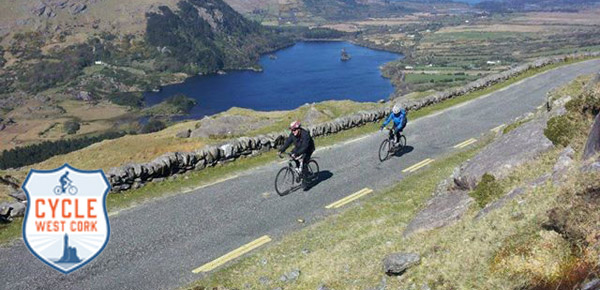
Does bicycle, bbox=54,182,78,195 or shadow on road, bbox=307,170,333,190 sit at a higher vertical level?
bicycle, bbox=54,182,78,195

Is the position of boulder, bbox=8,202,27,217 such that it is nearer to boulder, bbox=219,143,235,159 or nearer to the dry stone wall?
the dry stone wall

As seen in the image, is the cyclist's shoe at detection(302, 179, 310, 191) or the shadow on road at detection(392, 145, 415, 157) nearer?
the cyclist's shoe at detection(302, 179, 310, 191)

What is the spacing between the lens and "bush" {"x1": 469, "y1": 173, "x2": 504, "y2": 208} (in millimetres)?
11188

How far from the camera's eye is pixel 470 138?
984 inches

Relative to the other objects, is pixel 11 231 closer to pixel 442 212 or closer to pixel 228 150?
pixel 228 150

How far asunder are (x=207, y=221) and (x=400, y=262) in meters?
7.70

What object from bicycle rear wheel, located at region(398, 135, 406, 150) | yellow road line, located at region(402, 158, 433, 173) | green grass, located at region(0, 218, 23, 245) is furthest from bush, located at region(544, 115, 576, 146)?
green grass, located at region(0, 218, 23, 245)

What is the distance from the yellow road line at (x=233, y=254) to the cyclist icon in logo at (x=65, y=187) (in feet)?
13.1

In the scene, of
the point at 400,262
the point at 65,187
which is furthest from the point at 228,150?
the point at 400,262

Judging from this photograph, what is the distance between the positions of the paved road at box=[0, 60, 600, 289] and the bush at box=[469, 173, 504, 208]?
5526 mm

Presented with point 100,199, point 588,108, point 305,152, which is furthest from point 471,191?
point 100,199

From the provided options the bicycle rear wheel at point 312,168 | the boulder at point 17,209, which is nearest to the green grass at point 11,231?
the boulder at point 17,209

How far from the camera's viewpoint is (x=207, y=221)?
15.0 m

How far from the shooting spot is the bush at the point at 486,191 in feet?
36.7
